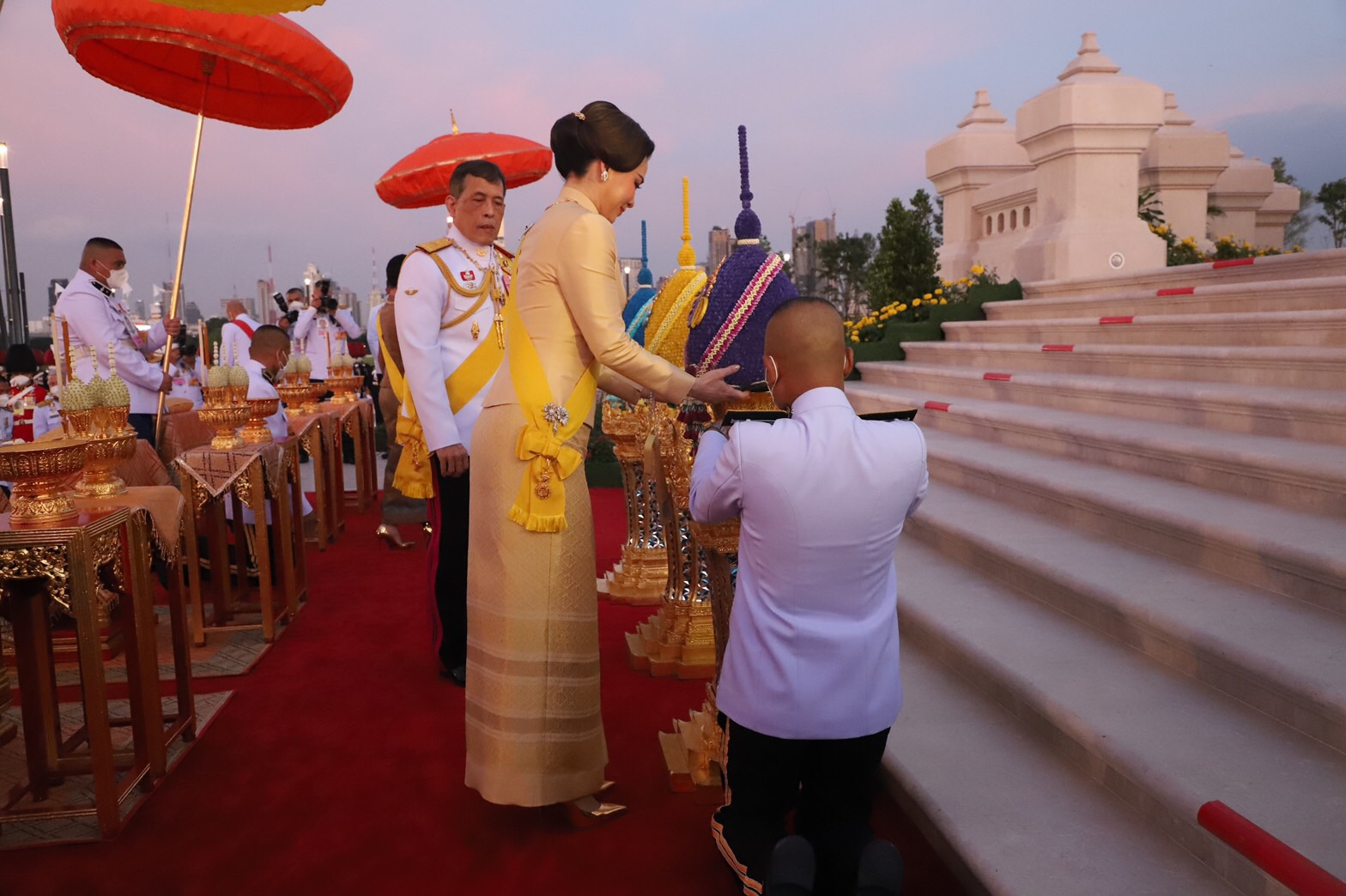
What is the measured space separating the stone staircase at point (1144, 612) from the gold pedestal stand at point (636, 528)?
1365 millimetres

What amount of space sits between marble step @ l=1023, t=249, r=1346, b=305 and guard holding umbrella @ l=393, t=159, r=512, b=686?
4.10 m

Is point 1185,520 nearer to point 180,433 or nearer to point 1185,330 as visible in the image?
point 1185,330

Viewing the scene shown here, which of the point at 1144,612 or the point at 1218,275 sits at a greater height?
the point at 1218,275

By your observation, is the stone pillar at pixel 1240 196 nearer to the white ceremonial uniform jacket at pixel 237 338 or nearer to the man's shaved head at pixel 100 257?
the white ceremonial uniform jacket at pixel 237 338

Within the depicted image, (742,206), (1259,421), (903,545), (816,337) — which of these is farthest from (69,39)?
(1259,421)

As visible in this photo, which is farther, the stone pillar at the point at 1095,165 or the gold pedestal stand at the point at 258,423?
the stone pillar at the point at 1095,165

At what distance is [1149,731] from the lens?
2.33 meters

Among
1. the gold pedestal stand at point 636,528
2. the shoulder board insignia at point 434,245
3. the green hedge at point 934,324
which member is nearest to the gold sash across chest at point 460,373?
the shoulder board insignia at point 434,245

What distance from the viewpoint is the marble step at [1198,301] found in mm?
4523

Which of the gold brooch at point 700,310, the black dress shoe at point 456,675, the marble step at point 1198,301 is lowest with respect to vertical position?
the black dress shoe at point 456,675

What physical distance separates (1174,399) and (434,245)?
10.7 feet

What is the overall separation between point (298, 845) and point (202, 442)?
313 centimetres

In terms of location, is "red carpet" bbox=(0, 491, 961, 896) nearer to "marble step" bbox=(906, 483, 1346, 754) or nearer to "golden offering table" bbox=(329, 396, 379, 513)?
"marble step" bbox=(906, 483, 1346, 754)

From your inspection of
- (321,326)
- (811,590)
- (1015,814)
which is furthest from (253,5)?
(321,326)
